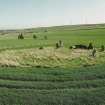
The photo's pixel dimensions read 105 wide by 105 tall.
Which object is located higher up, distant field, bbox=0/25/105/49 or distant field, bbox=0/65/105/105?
distant field, bbox=0/25/105/49

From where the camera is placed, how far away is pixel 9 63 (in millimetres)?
38219

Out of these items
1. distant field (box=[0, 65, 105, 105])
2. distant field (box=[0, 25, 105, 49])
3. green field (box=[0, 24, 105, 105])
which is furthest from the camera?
distant field (box=[0, 25, 105, 49])

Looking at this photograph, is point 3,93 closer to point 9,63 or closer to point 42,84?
point 42,84

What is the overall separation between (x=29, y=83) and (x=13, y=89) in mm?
2516

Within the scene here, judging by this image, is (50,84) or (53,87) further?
(50,84)

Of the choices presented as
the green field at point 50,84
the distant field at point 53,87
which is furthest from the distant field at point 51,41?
the distant field at point 53,87

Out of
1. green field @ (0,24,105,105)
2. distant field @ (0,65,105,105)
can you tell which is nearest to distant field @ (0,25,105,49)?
green field @ (0,24,105,105)

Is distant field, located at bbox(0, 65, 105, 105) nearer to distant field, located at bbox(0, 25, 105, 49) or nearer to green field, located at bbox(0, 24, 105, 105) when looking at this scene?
green field, located at bbox(0, 24, 105, 105)

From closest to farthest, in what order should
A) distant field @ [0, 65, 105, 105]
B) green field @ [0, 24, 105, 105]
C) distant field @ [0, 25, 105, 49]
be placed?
distant field @ [0, 65, 105, 105] → green field @ [0, 24, 105, 105] → distant field @ [0, 25, 105, 49]

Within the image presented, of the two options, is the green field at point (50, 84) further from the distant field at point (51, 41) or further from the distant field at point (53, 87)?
the distant field at point (51, 41)

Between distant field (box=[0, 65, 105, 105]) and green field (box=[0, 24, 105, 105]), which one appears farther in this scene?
green field (box=[0, 24, 105, 105])

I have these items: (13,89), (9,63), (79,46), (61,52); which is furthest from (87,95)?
(79,46)

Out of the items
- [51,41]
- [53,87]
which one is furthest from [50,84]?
[51,41]

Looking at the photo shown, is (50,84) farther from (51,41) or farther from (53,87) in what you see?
(51,41)
